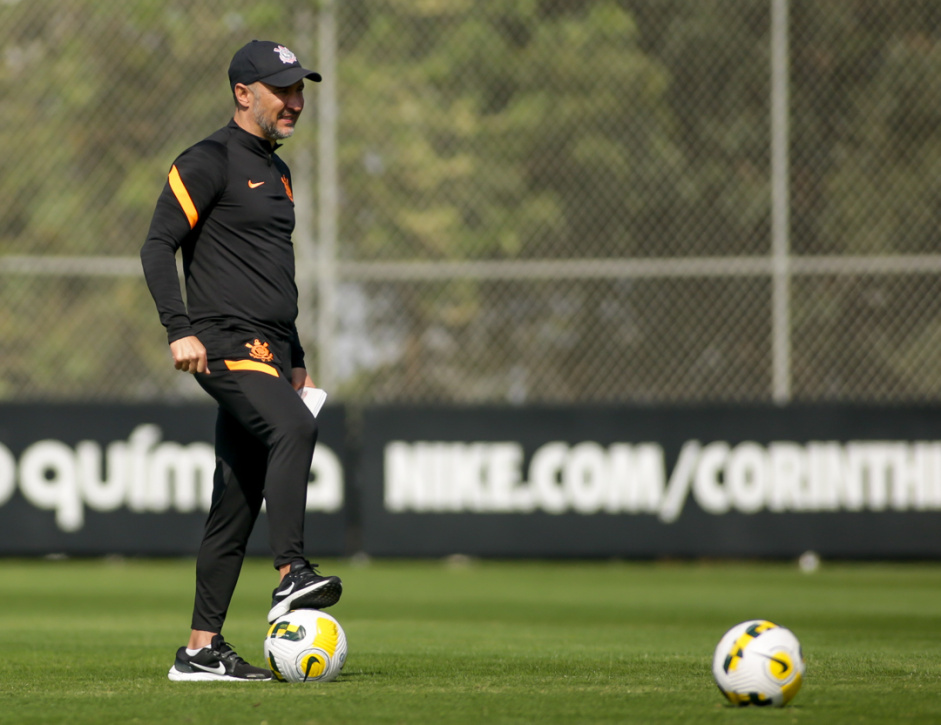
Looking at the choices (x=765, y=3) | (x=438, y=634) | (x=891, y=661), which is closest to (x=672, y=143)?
(x=765, y=3)

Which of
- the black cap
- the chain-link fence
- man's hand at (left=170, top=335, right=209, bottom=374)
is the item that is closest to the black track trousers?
man's hand at (left=170, top=335, right=209, bottom=374)

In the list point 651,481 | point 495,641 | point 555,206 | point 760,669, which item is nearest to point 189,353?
point 760,669

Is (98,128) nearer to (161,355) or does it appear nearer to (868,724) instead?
(161,355)

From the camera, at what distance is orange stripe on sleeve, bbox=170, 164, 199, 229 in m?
4.98

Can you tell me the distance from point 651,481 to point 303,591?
7740 millimetres

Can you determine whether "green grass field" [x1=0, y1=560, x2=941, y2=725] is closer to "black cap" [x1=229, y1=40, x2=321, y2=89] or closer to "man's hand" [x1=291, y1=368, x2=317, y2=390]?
"man's hand" [x1=291, y1=368, x2=317, y2=390]

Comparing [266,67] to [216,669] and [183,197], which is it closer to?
[183,197]

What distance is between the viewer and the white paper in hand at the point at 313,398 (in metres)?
5.15

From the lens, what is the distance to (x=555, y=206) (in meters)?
13.4

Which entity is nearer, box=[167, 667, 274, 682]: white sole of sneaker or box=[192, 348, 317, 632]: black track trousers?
box=[192, 348, 317, 632]: black track trousers

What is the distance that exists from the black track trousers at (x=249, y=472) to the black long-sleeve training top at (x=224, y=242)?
0.21 meters

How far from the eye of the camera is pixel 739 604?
9.38m

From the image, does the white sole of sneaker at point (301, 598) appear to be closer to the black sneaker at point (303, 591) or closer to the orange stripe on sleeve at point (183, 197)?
the black sneaker at point (303, 591)

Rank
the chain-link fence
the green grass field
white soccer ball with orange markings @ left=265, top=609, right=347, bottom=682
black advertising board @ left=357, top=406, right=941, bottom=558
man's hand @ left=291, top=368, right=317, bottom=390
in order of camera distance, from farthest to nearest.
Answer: the chain-link fence
black advertising board @ left=357, top=406, right=941, bottom=558
man's hand @ left=291, top=368, right=317, bottom=390
white soccer ball with orange markings @ left=265, top=609, right=347, bottom=682
the green grass field
